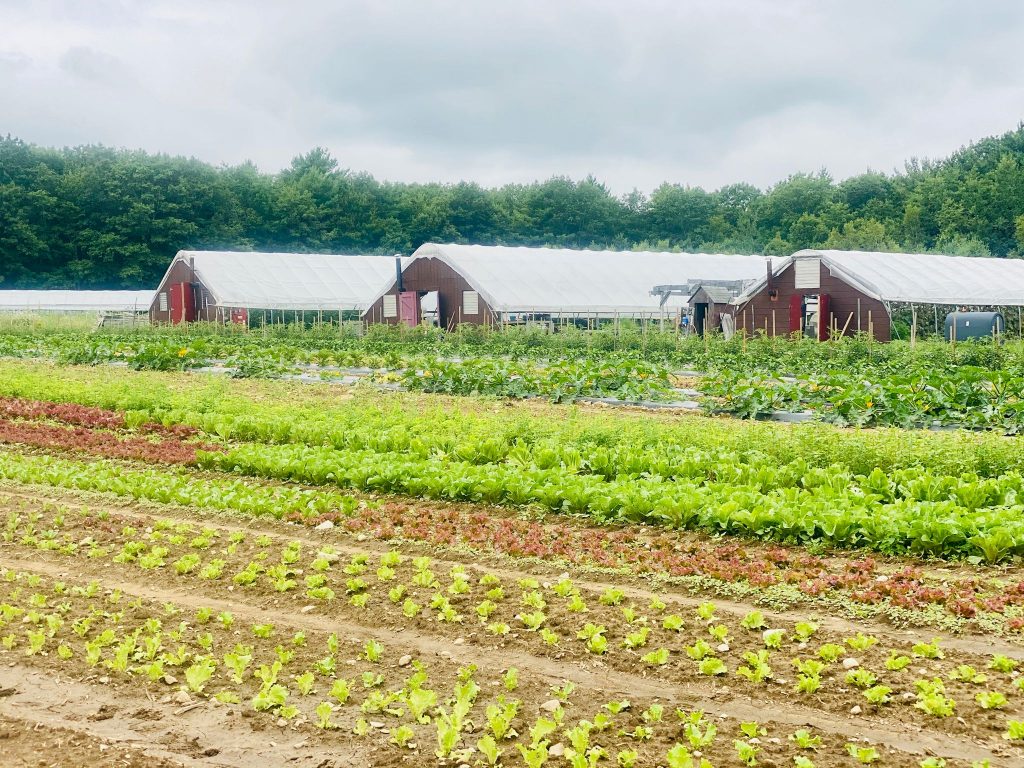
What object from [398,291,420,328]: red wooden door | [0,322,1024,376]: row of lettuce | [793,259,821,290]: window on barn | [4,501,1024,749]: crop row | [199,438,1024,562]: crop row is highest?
[793,259,821,290]: window on barn

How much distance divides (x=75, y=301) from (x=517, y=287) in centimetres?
3247

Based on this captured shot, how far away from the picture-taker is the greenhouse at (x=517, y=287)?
4156 cm

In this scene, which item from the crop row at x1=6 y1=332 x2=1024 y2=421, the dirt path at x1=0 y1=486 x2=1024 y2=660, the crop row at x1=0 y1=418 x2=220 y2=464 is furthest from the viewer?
the crop row at x1=6 y1=332 x2=1024 y2=421

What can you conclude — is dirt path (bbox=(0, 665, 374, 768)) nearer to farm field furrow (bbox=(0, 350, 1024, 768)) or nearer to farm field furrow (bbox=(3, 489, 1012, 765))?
farm field furrow (bbox=(0, 350, 1024, 768))

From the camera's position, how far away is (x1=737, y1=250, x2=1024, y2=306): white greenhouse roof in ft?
117

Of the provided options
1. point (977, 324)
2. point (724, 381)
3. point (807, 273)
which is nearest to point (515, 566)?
point (724, 381)

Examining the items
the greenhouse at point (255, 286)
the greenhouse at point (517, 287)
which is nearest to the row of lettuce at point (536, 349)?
the greenhouse at point (517, 287)

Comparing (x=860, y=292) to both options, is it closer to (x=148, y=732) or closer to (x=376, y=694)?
(x=376, y=694)

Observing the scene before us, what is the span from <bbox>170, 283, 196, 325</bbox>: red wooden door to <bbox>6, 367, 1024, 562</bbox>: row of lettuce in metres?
37.1

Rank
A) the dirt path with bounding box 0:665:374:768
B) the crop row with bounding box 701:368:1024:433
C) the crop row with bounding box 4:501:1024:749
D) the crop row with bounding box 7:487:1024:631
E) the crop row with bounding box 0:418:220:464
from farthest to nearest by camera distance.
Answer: the crop row with bounding box 701:368:1024:433 → the crop row with bounding box 0:418:220:464 → the crop row with bounding box 7:487:1024:631 → the crop row with bounding box 4:501:1024:749 → the dirt path with bounding box 0:665:374:768

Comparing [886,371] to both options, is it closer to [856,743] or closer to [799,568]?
[799,568]

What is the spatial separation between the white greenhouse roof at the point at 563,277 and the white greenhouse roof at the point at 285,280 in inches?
255

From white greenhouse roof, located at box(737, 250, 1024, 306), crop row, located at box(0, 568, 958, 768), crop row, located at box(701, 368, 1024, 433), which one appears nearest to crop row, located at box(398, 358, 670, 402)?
crop row, located at box(701, 368, 1024, 433)

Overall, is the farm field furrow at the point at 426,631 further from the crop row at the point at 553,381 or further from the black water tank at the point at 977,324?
the black water tank at the point at 977,324
